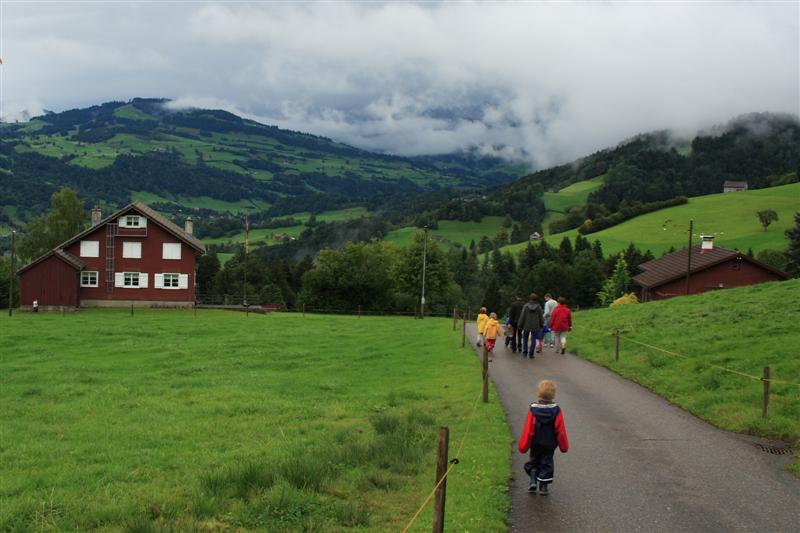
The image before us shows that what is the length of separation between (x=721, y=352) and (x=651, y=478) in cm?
1048

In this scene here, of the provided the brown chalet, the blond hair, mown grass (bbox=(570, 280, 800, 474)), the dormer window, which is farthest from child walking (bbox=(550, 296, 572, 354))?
the dormer window

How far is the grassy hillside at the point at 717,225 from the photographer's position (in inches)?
5039

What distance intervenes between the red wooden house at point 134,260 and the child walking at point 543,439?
58686 mm

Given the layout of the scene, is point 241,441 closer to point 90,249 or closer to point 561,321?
point 561,321

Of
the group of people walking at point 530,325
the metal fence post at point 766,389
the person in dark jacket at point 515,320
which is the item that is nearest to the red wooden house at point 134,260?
the group of people walking at point 530,325

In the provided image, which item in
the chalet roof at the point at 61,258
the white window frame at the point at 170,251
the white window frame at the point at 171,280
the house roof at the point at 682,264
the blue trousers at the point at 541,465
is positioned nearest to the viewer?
the blue trousers at the point at 541,465

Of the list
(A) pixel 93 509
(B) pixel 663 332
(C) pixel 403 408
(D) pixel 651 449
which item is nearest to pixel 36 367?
(C) pixel 403 408

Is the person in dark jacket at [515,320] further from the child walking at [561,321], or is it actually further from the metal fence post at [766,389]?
the metal fence post at [766,389]

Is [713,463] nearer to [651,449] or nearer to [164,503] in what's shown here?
[651,449]

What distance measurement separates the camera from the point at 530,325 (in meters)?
24.9

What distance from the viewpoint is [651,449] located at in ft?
40.7

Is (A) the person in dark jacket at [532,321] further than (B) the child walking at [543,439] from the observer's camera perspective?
Yes

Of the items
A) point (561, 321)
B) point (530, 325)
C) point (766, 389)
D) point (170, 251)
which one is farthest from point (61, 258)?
point (766, 389)

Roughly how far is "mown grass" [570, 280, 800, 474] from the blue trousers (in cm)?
554
